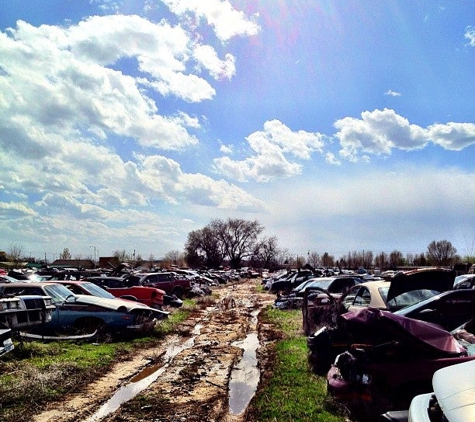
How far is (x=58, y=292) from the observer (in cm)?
1162

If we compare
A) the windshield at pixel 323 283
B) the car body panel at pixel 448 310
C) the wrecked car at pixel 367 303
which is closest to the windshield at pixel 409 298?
the wrecked car at pixel 367 303

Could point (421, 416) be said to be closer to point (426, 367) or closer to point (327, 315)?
point (426, 367)

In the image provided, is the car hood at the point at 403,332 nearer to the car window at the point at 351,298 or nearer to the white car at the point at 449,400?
the white car at the point at 449,400

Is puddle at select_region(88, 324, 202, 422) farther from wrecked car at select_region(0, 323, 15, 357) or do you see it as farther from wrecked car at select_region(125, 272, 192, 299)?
wrecked car at select_region(125, 272, 192, 299)

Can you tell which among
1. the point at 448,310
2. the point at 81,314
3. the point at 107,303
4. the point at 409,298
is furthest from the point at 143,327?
the point at 448,310

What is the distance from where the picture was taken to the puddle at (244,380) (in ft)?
21.9

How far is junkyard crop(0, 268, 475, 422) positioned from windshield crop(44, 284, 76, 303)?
59 mm

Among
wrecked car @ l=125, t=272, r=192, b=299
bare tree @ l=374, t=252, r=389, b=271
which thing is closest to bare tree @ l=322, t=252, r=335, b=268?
bare tree @ l=374, t=252, r=389, b=271

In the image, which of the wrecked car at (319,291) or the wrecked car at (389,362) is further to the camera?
the wrecked car at (319,291)

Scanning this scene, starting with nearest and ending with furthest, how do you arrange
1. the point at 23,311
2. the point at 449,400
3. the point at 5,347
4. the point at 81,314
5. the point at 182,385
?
the point at 449,400, the point at 5,347, the point at 182,385, the point at 23,311, the point at 81,314

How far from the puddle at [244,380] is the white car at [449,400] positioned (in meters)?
3.69

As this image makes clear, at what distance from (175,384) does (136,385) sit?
704mm

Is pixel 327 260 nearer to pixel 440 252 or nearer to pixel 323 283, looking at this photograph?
pixel 440 252

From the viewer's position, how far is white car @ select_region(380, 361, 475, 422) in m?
2.51
